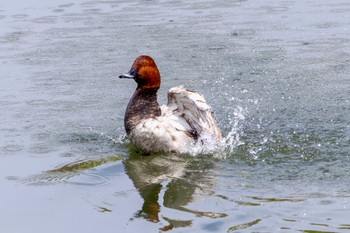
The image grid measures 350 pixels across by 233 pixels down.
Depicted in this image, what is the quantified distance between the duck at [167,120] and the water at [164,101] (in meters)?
0.20

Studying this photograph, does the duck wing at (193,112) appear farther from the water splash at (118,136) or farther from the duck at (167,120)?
the water splash at (118,136)

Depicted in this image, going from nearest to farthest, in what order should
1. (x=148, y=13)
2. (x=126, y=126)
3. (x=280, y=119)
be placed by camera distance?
(x=126, y=126), (x=280, y=119), (x=148, y=13)

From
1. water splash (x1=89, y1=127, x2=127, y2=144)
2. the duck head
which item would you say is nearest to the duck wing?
the duck head

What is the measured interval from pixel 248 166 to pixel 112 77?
4426 millimetres

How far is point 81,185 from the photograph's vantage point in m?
8.34

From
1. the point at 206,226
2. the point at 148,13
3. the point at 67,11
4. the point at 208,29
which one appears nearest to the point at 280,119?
the point at 206,226

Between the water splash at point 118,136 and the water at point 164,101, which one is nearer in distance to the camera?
the water at point 164,101

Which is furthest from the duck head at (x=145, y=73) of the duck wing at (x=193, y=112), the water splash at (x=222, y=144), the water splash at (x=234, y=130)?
the water splash at (x=234, y=130)

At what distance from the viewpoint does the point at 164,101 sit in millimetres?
11602

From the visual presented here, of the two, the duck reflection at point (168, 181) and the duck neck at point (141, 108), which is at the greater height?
the duck neck at point (141, 108)

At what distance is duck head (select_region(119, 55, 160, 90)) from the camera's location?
968 cm

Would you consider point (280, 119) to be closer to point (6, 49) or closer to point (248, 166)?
point (248, 166)

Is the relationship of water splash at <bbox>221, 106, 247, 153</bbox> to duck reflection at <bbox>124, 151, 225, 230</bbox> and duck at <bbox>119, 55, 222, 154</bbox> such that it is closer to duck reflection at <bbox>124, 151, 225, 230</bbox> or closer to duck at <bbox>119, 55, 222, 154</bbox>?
duck at <bbox>119, 55, 222, 154</bbox>

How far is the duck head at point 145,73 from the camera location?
9.68 meters
